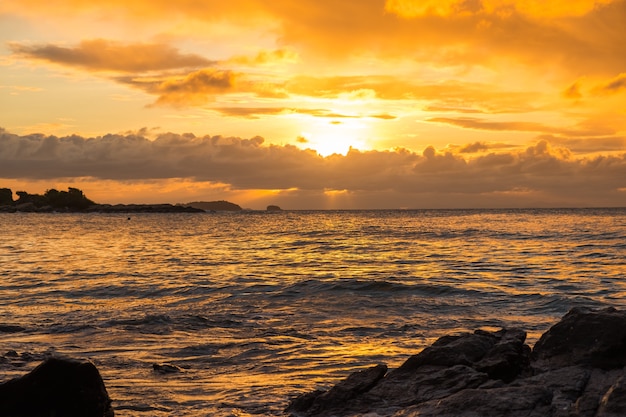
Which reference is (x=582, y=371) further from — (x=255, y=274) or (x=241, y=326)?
(x=255, y=274)

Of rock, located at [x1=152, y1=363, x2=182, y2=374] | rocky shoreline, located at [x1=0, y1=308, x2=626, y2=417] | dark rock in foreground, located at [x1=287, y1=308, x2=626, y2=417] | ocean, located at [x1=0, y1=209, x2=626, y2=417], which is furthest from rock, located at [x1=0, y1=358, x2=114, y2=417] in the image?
rock, located at [x1=152, y1=363, x2=182, y2=374]

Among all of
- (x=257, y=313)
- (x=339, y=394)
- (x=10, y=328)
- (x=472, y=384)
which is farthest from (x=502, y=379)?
(x=10, y=328)

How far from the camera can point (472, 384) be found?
936 centimetres

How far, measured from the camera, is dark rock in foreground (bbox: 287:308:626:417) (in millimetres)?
8234

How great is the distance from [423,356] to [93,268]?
3202 centimetres

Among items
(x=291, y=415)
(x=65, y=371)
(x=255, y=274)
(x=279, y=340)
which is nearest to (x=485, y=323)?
(x=279, y=340)

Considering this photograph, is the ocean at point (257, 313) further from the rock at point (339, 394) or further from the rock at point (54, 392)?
the rock at point (54, 392)

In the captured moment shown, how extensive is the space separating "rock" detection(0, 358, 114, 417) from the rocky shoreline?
15mm

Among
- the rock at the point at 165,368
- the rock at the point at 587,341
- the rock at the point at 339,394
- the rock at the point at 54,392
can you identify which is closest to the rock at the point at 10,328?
the rock at the point at 165,368

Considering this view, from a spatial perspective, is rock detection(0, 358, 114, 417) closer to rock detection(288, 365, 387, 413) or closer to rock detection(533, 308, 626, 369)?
rock detection(288, 365, 387, 413)

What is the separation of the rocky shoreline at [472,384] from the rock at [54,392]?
15mm

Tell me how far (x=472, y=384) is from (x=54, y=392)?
6.51m

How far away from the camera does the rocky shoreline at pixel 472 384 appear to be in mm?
8281

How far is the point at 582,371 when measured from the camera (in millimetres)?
9445
